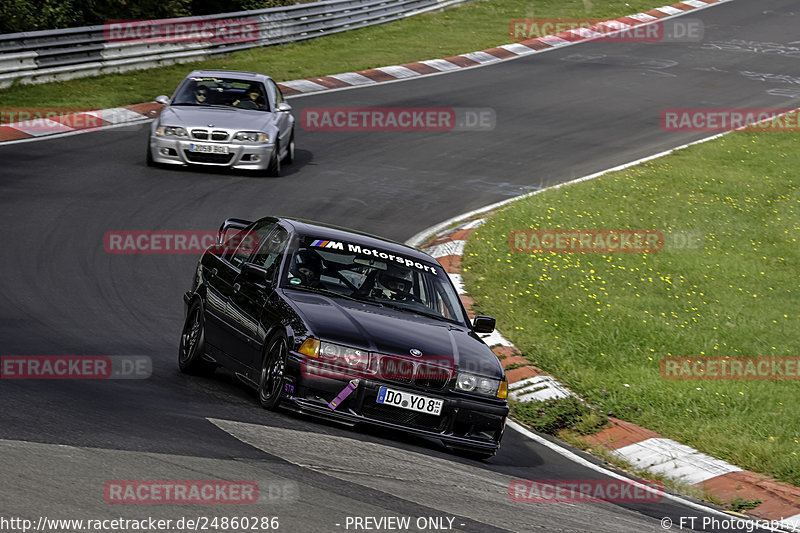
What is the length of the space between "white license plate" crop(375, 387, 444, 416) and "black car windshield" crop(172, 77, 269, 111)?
37.9ft

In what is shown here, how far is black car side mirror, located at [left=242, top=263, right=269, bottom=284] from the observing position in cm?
896

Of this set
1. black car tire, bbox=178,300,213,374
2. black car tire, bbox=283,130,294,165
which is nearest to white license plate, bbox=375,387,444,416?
black car tire, bbox=178,300,213,374

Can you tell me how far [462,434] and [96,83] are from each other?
59.2 ft

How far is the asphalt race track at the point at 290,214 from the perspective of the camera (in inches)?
249

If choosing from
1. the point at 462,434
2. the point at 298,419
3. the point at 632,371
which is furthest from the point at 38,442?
the point at 632,371

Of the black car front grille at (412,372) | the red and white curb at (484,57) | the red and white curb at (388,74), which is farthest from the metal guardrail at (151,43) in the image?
the black car front grille at (412,372)

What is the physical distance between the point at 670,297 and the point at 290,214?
5.44 metres

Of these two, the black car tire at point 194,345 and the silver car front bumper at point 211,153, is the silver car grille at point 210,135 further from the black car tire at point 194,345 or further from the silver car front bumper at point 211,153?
the black car tire at point 194,345

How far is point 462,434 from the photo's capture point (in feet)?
26.9

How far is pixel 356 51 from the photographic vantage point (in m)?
29.9

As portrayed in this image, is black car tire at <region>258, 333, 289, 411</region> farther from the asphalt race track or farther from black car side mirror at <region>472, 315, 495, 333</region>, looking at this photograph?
black car side mirror at <region>472, 315, 495, 333</region>

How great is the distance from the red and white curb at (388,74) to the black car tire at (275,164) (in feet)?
13.2

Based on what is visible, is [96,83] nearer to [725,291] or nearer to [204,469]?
[725,291]

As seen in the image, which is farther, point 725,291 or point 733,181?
point 733,181
